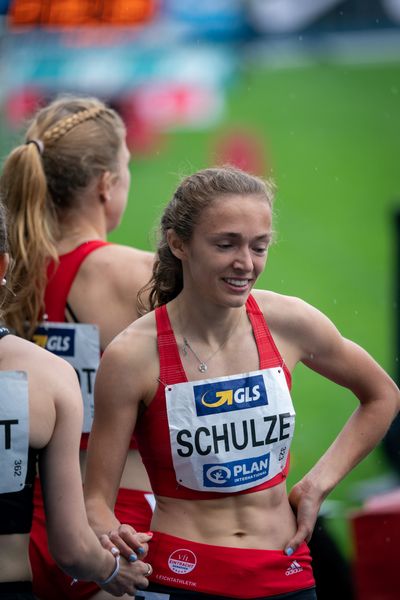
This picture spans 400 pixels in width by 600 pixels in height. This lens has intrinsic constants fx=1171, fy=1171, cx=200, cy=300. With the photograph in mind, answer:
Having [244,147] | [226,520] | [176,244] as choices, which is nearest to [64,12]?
[244,147]

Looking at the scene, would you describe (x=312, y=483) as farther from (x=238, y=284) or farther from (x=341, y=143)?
(x=341, y=143)

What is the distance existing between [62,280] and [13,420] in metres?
1.37

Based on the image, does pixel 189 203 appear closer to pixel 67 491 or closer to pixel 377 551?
pixel 67 491

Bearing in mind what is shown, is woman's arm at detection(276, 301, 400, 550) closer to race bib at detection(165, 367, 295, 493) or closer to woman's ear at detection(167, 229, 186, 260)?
race bib at detection(165, 367, 295, 493)

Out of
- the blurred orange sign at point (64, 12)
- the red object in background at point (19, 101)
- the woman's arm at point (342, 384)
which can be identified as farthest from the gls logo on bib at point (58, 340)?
the red object in background at point (19, 101)

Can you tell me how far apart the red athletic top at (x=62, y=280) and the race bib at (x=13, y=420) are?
128 centimetres

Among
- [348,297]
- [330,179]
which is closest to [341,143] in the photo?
[330,179]

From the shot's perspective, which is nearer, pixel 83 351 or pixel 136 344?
pixel 136 344

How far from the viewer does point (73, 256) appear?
3.88 metres

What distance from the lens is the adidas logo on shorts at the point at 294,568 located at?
3.01m

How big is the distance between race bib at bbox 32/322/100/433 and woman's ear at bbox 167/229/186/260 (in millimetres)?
747

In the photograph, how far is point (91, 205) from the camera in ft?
13.2

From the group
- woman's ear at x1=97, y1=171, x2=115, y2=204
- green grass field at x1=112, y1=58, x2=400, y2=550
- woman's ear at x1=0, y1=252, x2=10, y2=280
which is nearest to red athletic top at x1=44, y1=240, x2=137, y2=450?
woman's ear at x1=97, y1=171, x2=115, y2=204

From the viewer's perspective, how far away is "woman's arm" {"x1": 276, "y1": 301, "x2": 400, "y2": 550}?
3.18 meters
